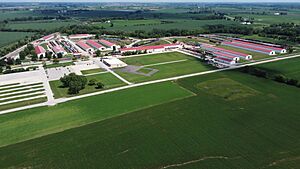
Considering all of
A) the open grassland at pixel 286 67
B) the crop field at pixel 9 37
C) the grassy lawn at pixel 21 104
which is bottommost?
the open grassland at pixel 286 67

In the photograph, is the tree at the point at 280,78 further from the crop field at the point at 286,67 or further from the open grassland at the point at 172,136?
the open grassland at the point at 172,136

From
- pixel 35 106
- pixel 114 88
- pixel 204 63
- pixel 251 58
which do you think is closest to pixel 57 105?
pixel 35 106

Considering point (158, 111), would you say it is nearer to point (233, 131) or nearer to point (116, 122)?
point (116, 122)

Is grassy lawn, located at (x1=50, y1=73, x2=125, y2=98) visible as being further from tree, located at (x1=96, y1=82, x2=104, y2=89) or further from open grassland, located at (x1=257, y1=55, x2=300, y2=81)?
open grassland, located at (x1=257, y1=55, x2=300, y2=81)

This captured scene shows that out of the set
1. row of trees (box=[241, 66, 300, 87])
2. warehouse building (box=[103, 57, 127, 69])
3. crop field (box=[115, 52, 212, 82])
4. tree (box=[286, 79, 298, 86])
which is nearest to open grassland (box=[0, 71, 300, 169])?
tree (box=[286, 79, 298, 86])

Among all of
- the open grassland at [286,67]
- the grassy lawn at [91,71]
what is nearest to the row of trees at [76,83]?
the grassy lawn at [91,71]

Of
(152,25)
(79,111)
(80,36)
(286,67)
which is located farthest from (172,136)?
(152,25)

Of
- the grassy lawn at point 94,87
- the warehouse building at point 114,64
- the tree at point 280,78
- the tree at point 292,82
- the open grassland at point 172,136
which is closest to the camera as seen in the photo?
the open grassland at point 172,136

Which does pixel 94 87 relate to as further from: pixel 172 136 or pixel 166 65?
pixel 172 136
